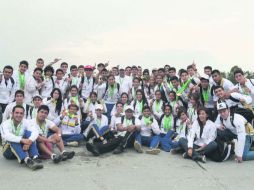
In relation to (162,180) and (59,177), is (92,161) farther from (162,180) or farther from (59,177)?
(162,180)

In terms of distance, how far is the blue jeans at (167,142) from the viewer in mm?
8836

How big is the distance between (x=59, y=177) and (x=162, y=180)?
210 cm

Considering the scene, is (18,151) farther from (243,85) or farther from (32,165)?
(243,85)

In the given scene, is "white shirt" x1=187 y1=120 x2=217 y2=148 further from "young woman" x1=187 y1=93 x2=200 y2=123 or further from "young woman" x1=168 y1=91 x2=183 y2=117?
"young woman" x1=168 y1=91 x2=183 y2=117

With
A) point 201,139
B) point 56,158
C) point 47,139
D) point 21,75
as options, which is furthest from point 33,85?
point 201,139

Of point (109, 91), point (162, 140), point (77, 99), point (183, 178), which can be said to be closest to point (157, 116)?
point (162, 140)

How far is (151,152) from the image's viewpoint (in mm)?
8422

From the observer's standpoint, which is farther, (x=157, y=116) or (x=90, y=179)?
(x=157, y=116)

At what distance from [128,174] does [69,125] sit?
3163mm

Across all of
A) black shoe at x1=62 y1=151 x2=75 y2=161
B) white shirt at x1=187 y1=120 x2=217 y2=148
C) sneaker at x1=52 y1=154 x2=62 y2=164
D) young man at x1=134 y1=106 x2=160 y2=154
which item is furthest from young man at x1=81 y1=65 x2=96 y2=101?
white shirt at x1=187 y1=120 x2=217 y2=148

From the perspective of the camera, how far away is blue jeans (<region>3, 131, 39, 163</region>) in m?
6.95

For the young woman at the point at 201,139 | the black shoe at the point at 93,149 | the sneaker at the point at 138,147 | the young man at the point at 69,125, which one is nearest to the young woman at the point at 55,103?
the young man at the point at 69,125

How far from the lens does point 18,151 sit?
6969mm

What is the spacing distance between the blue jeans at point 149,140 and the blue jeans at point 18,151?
114 inches
